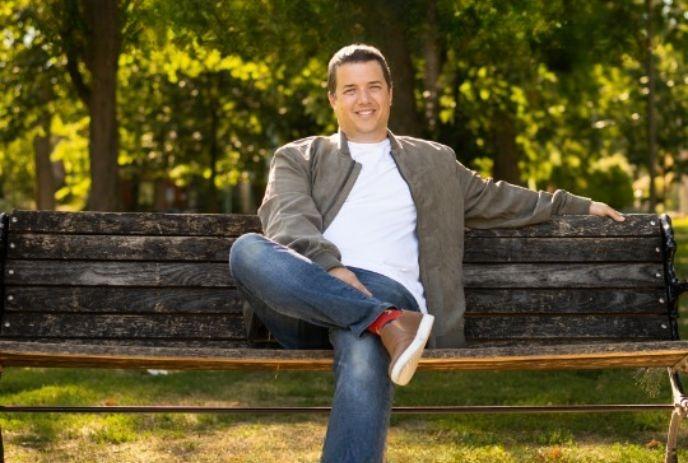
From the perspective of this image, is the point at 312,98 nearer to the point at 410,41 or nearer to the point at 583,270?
the point at 410,41

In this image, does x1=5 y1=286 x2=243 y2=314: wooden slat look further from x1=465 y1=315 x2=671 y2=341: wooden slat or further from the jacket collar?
x1=465 y1=315 x2=671 y2=341: wooden slat

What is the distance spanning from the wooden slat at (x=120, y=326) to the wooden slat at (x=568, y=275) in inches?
45.8

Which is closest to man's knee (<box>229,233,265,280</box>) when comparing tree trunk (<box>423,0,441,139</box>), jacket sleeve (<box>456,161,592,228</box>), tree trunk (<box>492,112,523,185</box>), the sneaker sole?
the sneaker sole

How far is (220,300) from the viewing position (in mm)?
5758

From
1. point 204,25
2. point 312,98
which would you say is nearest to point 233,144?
point 312,98

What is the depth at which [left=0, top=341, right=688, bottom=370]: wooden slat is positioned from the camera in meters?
4.53

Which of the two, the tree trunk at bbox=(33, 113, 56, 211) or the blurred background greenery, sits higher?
the blurred background greenery

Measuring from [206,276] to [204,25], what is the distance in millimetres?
6033

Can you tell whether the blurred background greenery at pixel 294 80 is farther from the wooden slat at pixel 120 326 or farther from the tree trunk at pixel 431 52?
the wooden slat at pixel 120 326

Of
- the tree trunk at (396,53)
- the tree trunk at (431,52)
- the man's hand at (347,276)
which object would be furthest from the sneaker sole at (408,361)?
the tree trunk at (431,52)

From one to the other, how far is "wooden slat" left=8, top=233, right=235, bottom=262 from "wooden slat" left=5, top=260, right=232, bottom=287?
3 cm

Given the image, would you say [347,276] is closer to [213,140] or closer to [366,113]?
[366,113]

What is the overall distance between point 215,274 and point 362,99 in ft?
3.64

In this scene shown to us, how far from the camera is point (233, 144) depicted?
25.5 metres
